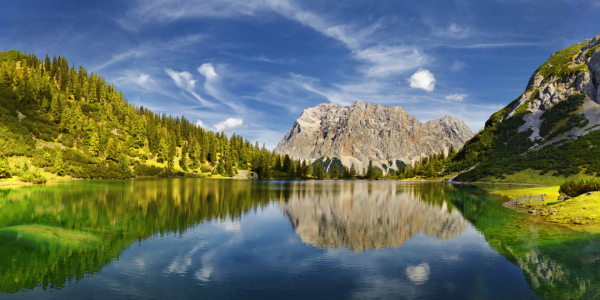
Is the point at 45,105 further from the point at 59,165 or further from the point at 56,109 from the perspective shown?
the point at 59,165

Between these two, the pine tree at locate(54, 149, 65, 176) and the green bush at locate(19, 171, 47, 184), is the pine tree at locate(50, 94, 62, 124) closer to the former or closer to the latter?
the pine tree at locate(54, 149, 65, 176)

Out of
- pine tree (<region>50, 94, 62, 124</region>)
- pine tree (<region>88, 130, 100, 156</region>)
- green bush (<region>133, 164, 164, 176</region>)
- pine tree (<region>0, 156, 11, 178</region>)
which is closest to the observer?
pine tree (<region>0, 156, 11, 178</region>)

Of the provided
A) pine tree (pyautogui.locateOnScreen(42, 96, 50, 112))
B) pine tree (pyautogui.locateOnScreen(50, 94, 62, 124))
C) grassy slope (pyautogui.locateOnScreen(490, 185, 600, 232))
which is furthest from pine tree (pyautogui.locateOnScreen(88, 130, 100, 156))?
grassy slope (pyautogui.locateOnScreen(490, 185, 600, 232))

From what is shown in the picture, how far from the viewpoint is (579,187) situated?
44.2 m

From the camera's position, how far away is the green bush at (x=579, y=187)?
42125 millimetres

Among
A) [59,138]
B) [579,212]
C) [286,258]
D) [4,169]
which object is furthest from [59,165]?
[579,212]

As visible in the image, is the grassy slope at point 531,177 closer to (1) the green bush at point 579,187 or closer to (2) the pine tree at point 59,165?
(1) the green bush at point 579,187

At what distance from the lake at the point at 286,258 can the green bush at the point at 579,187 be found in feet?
43.7

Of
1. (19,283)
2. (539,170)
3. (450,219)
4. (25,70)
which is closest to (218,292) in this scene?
(19,283)

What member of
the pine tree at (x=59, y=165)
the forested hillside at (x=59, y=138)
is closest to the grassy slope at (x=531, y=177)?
the forested hillside at (x=59, y=138)

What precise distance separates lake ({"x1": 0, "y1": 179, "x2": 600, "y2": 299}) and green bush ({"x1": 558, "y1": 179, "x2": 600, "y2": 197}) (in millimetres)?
13335

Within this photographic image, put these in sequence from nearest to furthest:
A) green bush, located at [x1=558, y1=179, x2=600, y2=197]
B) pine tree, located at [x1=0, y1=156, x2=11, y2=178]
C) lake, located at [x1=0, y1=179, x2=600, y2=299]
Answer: lake, located at [x1=0, y1=179, x2=600, y2=299]
green bush, located at [x1=558, y1=179, x2=600, y2=197]
pine tree, located at [x1=0, y1=156, x2=11, y2=178]

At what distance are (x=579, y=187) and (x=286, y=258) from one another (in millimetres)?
47912

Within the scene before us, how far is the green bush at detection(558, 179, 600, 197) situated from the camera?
42125mm
